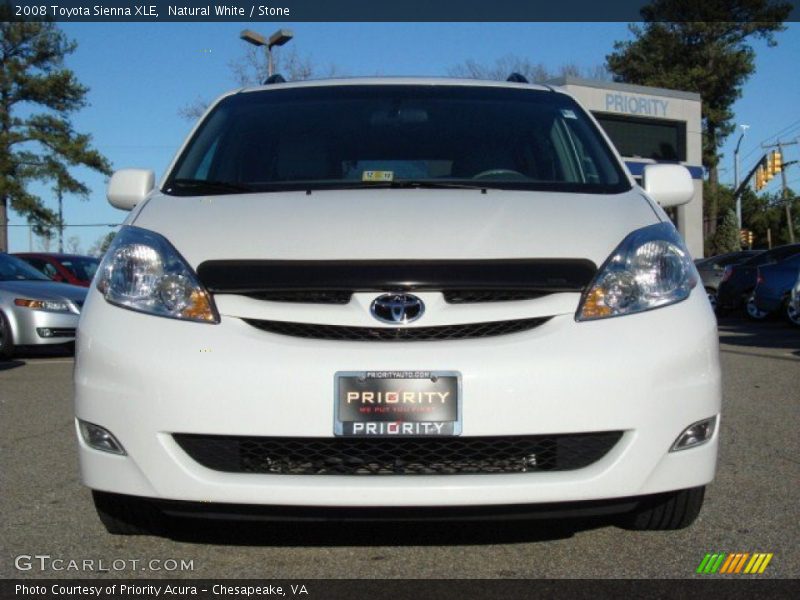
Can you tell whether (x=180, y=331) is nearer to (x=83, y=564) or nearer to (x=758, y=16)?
(x=83, y=564)

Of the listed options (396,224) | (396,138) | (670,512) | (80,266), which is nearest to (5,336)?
(80,266)

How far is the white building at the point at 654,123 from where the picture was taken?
113ft

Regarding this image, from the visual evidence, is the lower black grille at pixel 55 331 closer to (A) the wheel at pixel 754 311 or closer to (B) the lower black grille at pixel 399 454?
(B) the lower black grille at pixel 399 454

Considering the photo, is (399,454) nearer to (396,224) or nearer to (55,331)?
(396,224)

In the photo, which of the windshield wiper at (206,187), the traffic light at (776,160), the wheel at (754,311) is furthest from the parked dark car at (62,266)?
the traffic light at (776,160)

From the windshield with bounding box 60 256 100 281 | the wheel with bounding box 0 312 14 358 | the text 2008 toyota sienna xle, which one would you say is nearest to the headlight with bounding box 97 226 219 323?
the text 2008 toyota sienna xle

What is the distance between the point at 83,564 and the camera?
10.9ft

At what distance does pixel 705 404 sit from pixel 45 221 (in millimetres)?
38875

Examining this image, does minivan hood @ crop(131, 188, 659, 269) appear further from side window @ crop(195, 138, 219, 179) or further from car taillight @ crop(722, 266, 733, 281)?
car taillight @ crop(722, 266, 733, 281)

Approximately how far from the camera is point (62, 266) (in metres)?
15.8

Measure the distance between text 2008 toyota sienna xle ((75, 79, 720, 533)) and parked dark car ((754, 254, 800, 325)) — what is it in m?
14.5

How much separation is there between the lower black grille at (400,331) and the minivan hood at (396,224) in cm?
22

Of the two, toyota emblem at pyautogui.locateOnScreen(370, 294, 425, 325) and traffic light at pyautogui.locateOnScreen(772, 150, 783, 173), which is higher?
traffic light at pyautogui.locateOnScreen(772, 150, 783, 173)
